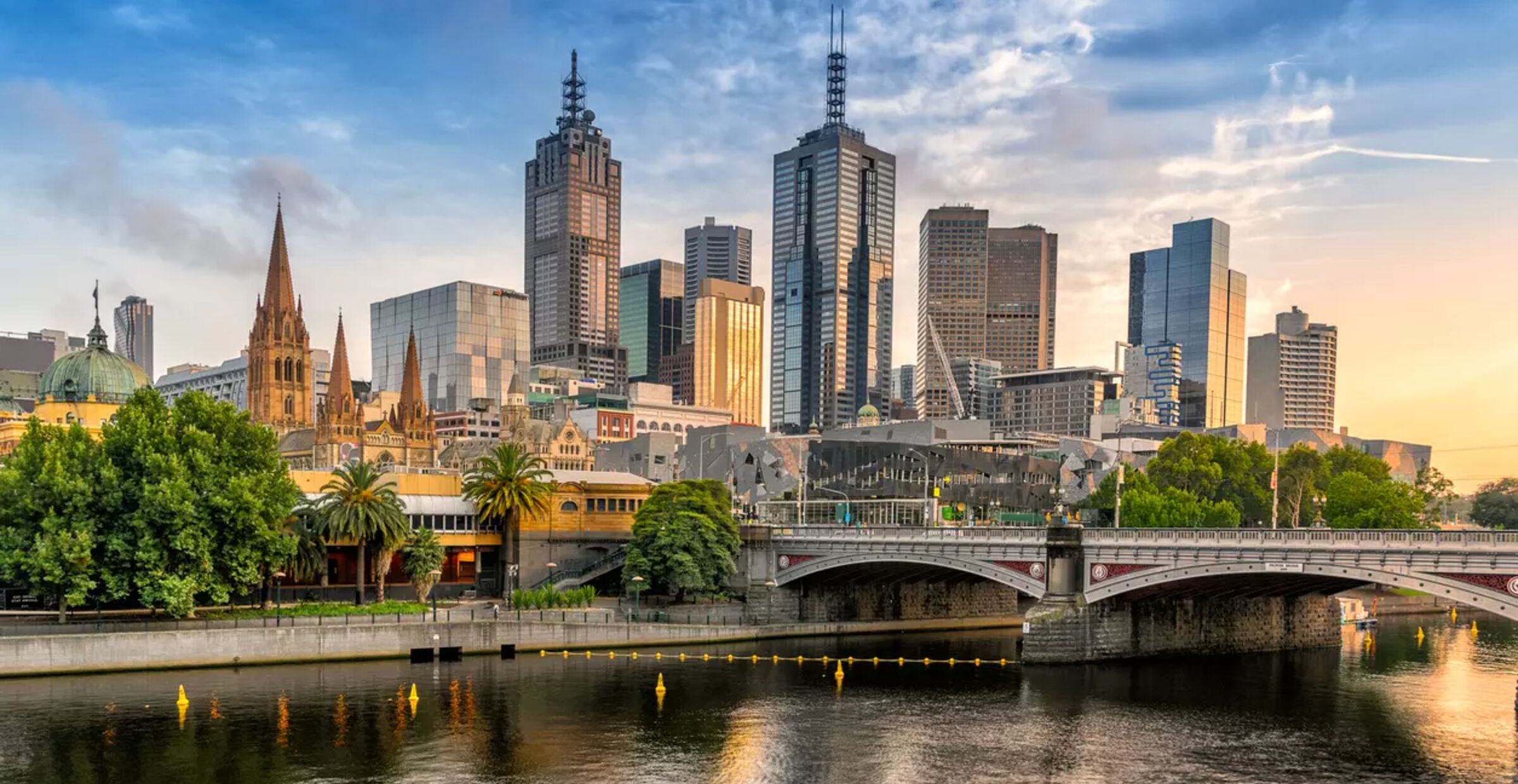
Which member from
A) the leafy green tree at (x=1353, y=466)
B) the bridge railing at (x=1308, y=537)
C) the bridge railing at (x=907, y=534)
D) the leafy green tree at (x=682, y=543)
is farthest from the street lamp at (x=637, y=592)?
the leafy green tree at (x=1353, y=466)

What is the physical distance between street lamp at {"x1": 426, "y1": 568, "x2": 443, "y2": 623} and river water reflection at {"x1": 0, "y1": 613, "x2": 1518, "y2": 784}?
215 inches

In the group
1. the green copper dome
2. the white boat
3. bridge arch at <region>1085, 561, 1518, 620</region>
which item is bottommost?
the white boat

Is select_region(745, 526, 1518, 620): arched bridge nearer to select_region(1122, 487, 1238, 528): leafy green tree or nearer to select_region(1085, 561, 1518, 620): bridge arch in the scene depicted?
select_region(1085, 561, 1518, 620): bridge arch

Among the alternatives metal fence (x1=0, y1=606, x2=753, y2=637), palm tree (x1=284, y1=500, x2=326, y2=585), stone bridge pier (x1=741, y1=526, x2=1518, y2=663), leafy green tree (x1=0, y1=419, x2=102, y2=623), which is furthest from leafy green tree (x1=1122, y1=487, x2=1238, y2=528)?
leafy green tree (x1=0, y1=419, x2=102, y2=623)

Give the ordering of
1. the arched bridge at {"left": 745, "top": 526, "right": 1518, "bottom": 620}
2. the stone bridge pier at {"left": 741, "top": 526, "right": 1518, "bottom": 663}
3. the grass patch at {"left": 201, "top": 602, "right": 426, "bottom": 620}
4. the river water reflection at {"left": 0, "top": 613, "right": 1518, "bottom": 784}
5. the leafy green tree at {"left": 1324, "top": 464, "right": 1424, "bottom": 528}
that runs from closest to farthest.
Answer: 1. the river water reflection at {"left": 0, "top": 613, "right": 1518, "bottom": 784}
2. the arched bridge at {"left": 745, "top": 526, "right": 1518, "bottom": 620}
3. the stone bridge pier at {"left": 741, "top": 526, "right": 1518, "bottom": 663}
4. the grass patch at {"left": 201, "top": 602, "right": 426, "bottom": 620}
5. the leafy green tree at {"left": 1324, "top": 464, "right": 1424, "bottom": 528}

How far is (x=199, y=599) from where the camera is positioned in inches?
3588

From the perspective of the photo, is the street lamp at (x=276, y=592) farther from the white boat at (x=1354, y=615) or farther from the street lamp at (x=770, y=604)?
the white boat at (x=1354, y=615)

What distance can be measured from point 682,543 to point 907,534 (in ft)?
59.2

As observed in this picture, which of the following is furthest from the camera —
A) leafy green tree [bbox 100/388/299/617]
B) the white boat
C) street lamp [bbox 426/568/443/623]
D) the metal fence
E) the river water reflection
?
the white boat

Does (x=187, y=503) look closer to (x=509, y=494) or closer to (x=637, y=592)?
(x=509, y=494)

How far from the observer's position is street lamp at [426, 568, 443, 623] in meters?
90.8

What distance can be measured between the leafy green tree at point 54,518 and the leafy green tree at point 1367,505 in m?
110

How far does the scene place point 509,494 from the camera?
110m

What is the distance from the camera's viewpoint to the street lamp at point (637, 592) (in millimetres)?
99188
